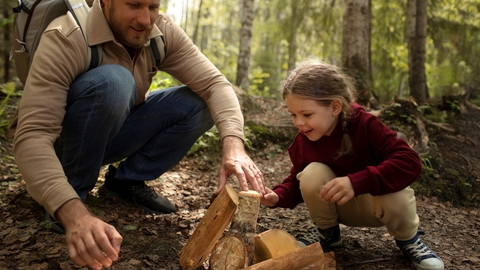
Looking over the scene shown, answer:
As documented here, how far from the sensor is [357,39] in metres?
6.16

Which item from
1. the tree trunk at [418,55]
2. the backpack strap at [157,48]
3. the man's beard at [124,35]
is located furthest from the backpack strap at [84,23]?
the tree trunk at [418,55]

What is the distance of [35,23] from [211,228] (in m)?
1.64

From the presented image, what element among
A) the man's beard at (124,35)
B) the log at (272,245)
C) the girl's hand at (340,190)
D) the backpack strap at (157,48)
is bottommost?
the log at (272,245)

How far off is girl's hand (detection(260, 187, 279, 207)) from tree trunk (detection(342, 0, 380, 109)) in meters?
3.96

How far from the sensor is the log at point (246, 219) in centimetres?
221

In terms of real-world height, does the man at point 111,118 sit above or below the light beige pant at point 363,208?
above

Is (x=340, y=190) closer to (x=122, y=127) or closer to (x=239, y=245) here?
(x=239, y=245)

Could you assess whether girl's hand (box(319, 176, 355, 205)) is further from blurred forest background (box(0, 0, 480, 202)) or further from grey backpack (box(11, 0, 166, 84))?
grey backpack (box(11, 0, 166, 84))

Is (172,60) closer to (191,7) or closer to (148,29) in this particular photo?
(148,29)

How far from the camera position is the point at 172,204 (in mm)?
3262

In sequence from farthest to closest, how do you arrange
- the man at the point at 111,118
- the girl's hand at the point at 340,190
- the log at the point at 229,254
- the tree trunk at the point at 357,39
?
the tree trunk at the point at 357,39 < the girl's hand at the point at 340,190 < the log at the point at 229,254 < the man at the point at 111,118

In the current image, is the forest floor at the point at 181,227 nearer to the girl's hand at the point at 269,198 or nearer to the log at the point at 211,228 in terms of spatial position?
the log at the point at 211,228

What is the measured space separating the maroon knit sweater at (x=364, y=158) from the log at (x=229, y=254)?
56 centimetres

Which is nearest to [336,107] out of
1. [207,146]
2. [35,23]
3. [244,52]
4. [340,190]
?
[340,190]
